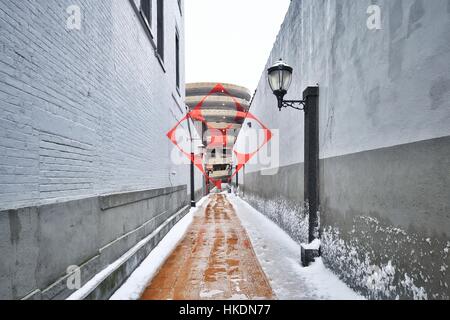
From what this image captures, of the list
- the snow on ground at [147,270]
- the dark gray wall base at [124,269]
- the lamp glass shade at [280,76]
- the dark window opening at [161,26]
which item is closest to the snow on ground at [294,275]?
the snow on ground at [147,270]

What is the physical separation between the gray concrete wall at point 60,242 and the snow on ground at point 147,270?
135 millimetres

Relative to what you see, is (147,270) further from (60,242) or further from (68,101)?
(68,101)

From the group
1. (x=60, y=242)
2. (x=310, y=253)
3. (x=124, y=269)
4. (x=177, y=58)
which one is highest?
(x=177, y=58)

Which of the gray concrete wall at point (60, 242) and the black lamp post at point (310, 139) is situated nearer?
the gray concrete wall at point (60, 242)

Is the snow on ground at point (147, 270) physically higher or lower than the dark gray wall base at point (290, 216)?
lower

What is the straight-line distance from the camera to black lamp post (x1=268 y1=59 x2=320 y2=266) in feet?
16.6

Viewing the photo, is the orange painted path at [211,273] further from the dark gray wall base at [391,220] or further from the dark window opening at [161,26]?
the dark window opening at [161,26]

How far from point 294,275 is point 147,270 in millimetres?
2729

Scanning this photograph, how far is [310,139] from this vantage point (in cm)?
532

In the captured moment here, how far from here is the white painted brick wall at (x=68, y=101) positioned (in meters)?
2.35

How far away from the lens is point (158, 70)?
8203 millimetres

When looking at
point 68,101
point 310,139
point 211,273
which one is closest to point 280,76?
point 310,139

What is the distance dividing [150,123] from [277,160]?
4.72 m

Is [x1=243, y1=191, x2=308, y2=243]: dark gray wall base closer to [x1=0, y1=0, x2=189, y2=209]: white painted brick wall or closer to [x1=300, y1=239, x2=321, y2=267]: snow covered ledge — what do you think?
[x1=300, y1=239, x2=321, y2=267]: snow covered ledge
